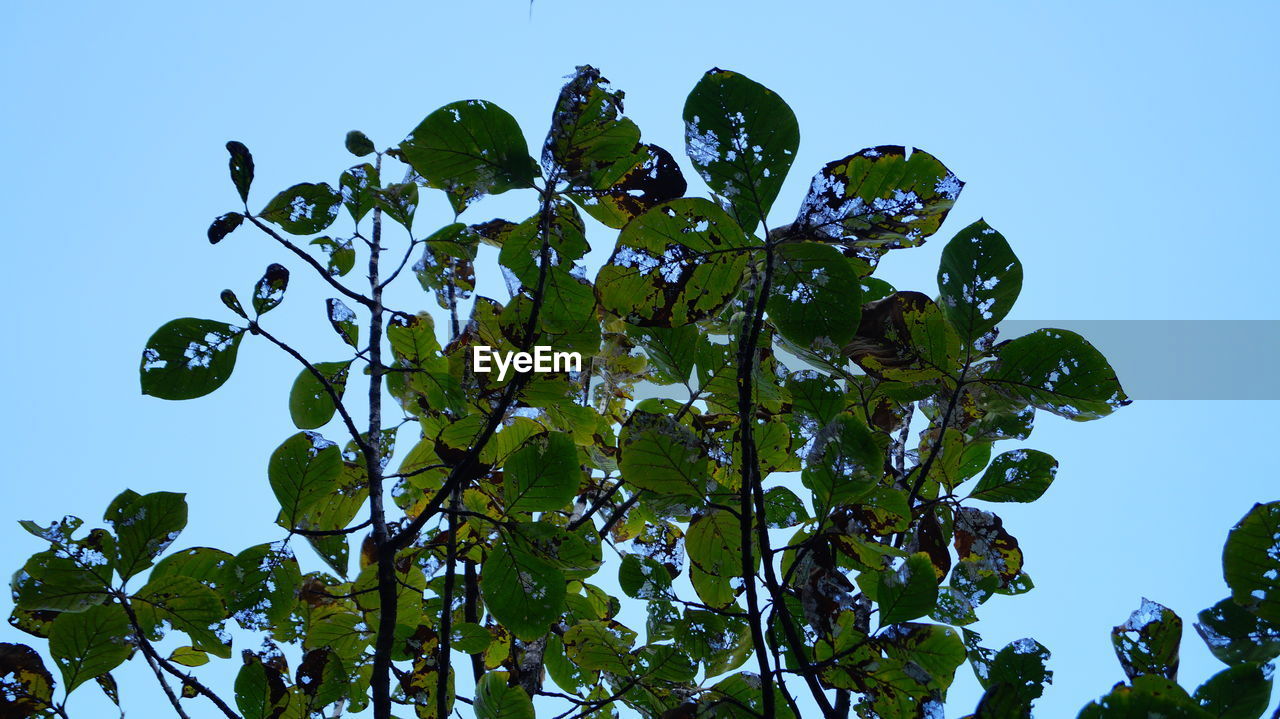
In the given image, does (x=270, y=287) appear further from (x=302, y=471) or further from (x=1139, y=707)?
(x=1139, y=707)

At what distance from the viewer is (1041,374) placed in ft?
3.11

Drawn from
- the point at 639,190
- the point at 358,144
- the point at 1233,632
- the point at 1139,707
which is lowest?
the point at 1139,707

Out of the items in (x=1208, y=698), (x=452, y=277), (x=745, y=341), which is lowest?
(x=1208, y=698)

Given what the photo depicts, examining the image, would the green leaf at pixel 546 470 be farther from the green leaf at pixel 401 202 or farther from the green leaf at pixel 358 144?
the green leaf at pixel 358 144

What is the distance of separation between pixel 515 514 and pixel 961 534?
2.14 ft

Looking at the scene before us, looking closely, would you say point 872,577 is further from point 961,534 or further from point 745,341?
point 745,341

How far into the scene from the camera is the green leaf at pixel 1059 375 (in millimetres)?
920

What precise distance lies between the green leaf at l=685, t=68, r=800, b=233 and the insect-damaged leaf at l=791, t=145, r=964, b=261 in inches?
3.3

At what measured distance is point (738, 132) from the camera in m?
0.77

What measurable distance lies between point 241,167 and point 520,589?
0.64m

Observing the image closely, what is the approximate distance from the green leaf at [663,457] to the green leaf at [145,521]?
0.59 meters

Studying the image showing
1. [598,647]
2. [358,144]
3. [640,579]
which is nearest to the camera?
[640,579]

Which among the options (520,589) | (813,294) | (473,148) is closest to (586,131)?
(473,148)

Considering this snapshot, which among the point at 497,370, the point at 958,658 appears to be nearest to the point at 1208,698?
the point at 958,658
